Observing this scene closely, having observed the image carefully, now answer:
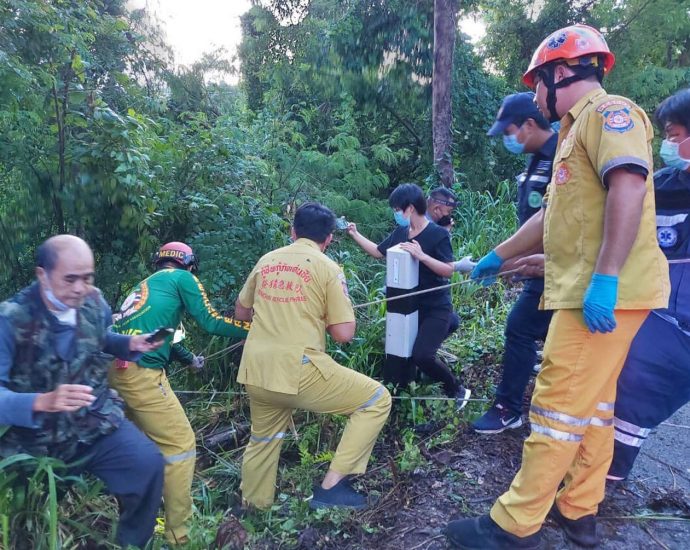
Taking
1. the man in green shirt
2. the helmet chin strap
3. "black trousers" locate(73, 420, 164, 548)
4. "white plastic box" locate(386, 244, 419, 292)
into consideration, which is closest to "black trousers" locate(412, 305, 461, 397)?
"white plastic box" locate(386, 244, 419, 292)

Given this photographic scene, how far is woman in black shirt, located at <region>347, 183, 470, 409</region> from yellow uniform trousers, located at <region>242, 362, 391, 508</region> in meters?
0.81

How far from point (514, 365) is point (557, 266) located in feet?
3.85

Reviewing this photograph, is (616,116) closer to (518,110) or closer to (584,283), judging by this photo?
(584,283)

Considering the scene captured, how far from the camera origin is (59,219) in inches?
161

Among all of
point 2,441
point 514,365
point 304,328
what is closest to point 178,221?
point 304,328

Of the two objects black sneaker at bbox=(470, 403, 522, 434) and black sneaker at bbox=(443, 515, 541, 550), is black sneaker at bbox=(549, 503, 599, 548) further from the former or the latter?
black sneaker at bbox=(470, 403, 522, 434)

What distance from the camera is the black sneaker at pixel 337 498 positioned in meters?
3.09

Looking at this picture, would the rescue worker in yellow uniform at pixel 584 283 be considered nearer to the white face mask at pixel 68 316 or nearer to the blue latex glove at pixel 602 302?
the blue latex glove at pixel 602 302

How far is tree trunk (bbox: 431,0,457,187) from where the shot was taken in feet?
26.9

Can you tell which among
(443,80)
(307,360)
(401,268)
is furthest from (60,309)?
(443,80)

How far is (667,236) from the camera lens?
276 cm

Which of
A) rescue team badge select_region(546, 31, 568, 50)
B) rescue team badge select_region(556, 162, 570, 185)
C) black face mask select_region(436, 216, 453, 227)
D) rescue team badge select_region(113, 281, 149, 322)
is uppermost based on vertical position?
rescue team badge select_region(546, 31, 568, 50)

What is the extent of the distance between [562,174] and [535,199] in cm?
96

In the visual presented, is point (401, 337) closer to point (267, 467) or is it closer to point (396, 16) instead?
point (267, 467)
